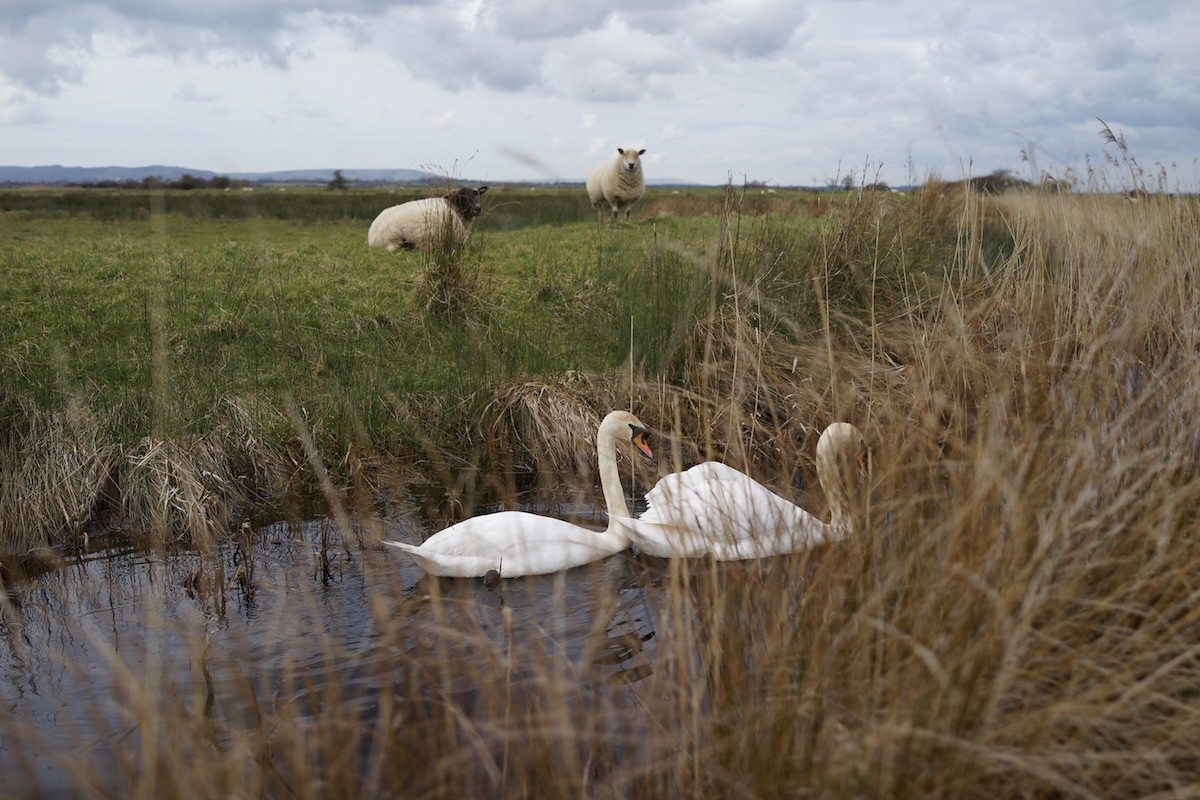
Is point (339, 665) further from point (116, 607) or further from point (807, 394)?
point (807, 394)

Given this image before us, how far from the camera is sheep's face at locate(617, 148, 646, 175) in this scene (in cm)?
1902

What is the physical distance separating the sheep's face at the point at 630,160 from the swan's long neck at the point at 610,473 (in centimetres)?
1343

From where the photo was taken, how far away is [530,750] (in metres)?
2.79

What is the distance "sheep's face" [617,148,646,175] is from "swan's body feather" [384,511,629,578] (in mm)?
14181

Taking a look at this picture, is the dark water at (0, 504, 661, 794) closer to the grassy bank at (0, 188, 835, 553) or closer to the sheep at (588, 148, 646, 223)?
the grassy bank at (0, 188, 835, 553)

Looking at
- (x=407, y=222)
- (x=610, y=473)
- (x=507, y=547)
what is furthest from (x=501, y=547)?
(x=407, y=222)

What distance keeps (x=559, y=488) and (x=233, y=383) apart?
2.55 meters

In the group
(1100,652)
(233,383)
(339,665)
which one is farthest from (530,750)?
(233,383)

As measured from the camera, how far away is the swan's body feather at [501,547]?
5.47 metres

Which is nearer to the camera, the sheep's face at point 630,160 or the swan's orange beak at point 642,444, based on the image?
the swan's orange beak at point 642,444

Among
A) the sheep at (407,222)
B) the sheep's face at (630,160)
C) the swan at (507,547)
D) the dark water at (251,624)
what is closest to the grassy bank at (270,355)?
the dark water at (251,624)

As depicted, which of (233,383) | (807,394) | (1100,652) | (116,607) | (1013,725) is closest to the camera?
(1013,725)

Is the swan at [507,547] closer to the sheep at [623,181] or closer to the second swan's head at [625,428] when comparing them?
the second swan's head at [625,428]

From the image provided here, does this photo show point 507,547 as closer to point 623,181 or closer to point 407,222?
point 407,222
